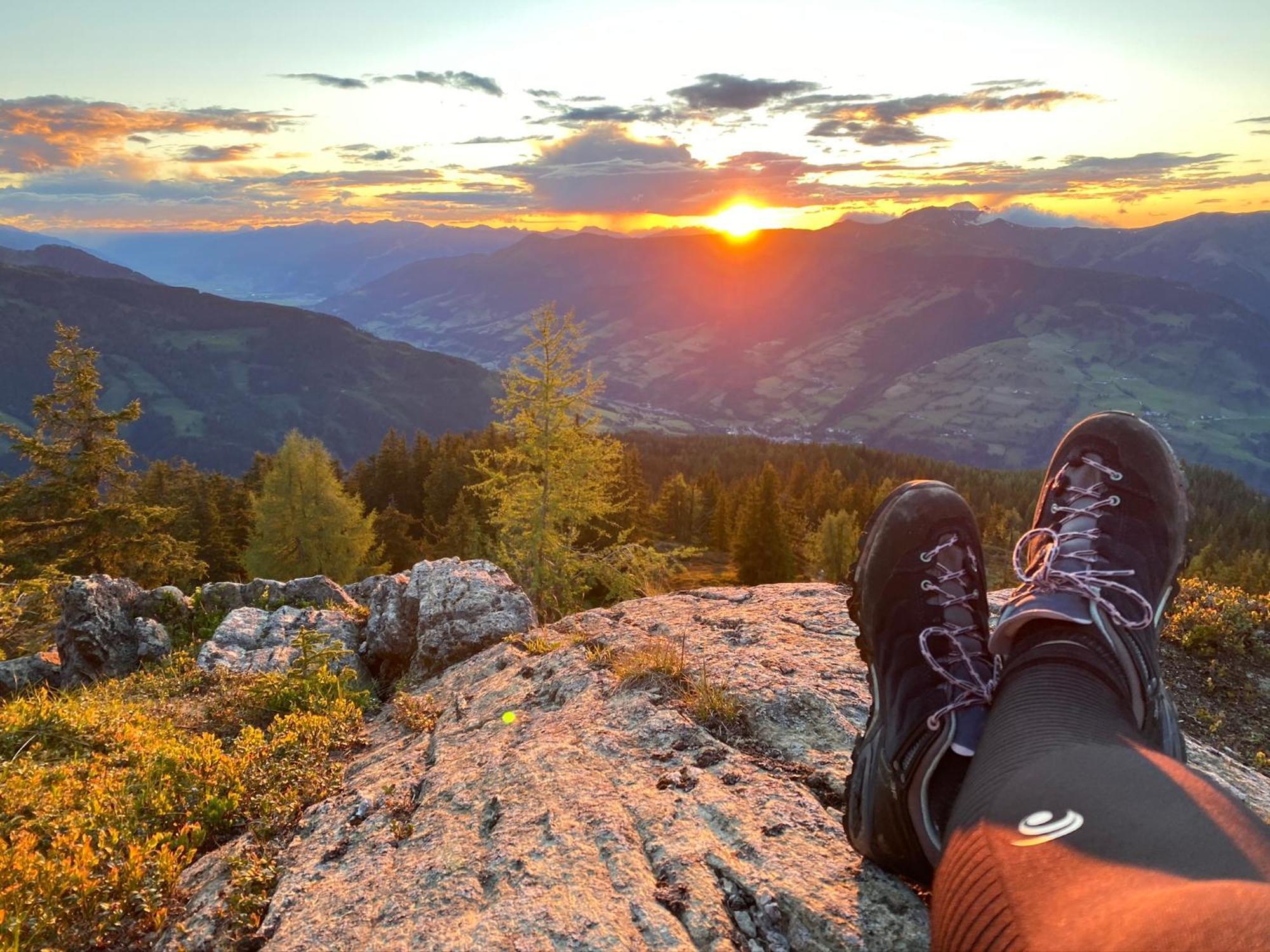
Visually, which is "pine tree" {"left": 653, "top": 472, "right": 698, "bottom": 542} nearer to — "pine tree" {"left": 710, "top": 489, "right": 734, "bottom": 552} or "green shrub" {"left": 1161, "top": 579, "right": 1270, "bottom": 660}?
"pine tree" {"left": 710, "top": 489, "right": 734, "bottom": 552}

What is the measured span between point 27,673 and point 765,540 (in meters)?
36.9

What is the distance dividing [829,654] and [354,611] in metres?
7.83

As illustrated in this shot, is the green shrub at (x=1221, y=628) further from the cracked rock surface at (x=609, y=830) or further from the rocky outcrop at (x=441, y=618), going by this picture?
the rocky outcrop at (x=441, y=618)

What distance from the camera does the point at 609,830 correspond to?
3176 millimetres

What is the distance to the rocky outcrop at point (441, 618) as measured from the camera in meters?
7.64

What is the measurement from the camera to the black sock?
241 cm

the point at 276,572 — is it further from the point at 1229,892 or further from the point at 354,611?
the point at 1229,892

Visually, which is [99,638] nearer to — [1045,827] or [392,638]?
[392,638]

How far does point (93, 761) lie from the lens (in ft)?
15.8

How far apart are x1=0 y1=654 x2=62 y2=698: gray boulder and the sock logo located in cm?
1206

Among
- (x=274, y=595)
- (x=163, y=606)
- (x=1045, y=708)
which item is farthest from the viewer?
(x=274, y=595)

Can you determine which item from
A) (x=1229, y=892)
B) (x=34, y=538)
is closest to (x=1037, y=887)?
(x=1229, y=892)

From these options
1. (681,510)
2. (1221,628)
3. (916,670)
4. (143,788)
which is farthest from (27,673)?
(681,510)

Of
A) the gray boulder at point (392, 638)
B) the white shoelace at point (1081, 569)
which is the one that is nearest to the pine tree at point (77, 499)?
the gray boulder at point (392, 638)
